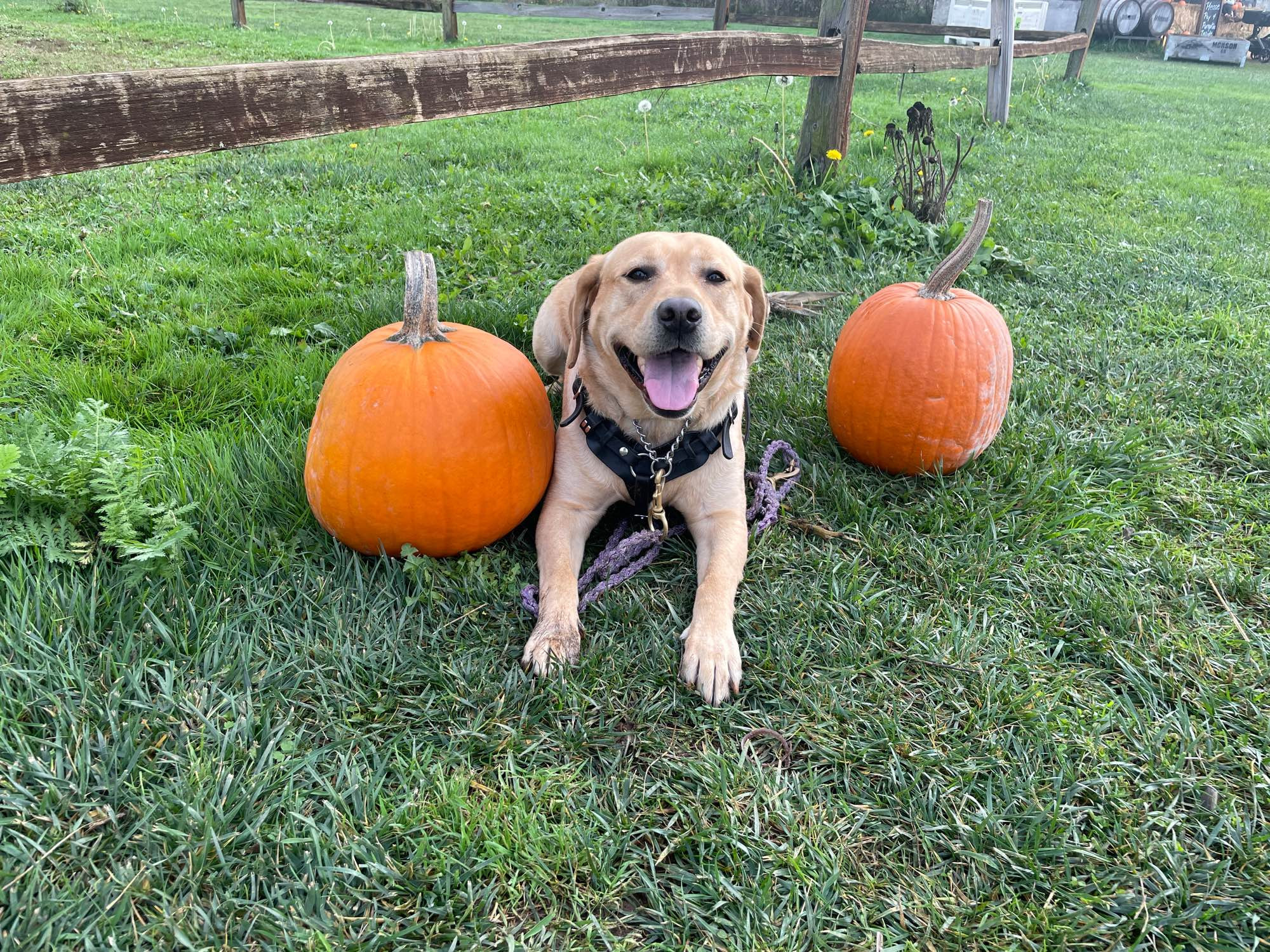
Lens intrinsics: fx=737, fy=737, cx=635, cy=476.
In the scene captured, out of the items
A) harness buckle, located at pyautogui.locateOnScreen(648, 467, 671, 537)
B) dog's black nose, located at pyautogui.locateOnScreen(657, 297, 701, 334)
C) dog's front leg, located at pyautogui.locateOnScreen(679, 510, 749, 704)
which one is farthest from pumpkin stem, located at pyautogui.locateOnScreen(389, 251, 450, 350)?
dog's front leg, located at pyautogui.locateOnScreen(679, 510, 749, 704)

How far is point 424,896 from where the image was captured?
1.64 metres

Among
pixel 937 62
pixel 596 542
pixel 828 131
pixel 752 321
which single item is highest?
pixel 937 62

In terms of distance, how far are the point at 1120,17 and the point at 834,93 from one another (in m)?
29.2

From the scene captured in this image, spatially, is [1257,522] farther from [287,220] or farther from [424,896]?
[287,220]

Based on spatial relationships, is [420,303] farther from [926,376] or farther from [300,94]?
[926,376]

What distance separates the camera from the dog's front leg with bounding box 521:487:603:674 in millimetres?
2281

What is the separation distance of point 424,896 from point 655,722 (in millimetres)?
755

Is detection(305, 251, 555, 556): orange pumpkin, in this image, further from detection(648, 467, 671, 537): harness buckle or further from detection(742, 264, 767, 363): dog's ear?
detection(742, 264, 767, 363): dog's ear

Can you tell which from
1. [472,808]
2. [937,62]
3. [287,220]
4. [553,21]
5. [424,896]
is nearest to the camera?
[424,896]

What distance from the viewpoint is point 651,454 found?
8.96 feet

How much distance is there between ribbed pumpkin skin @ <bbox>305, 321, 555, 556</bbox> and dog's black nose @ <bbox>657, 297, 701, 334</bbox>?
0.61m

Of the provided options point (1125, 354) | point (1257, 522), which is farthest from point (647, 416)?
point (1125, 354)

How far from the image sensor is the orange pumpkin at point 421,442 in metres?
2.43

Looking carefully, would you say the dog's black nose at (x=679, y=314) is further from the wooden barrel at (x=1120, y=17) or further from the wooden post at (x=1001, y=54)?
the wooden barrel at (x=1120, y=17)
